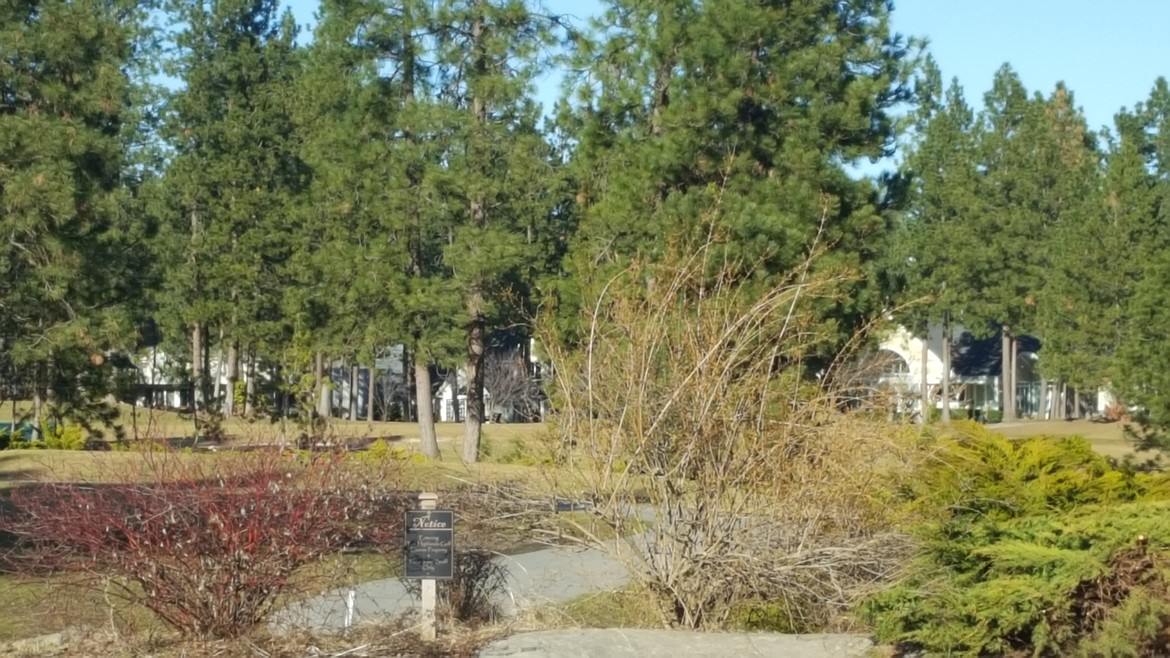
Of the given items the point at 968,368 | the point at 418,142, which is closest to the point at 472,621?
the point at 418,142

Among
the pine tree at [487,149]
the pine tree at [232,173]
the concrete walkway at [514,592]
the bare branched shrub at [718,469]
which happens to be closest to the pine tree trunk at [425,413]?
the pine tree at [487,149]

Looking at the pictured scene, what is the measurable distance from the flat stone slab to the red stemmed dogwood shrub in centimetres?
143

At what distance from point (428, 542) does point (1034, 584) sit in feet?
12.9

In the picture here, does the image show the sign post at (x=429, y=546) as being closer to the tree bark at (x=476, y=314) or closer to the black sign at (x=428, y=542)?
the black sign at (x=428, y=542)

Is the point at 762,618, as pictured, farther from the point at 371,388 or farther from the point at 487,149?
the point at 371,388

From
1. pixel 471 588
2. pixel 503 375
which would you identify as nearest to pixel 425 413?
pixel 471 588

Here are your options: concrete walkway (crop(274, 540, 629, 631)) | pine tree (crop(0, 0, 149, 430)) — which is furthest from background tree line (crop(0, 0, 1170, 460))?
concrete walkway (crop(274, 540, 629, 631))

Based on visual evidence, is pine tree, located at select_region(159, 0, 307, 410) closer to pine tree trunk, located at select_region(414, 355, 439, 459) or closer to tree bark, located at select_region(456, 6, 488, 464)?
pine tree trunk, located at select_region(414, 355, 439, 459)

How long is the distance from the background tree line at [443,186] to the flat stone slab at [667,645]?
2.98m

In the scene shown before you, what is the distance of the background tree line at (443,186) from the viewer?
2156 centimetres

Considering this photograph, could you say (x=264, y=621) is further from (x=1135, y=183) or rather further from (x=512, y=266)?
(x=1135, y=183)

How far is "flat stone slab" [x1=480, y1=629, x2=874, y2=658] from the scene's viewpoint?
9320mm

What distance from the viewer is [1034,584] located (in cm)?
848

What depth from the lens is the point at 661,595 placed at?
413 inches
